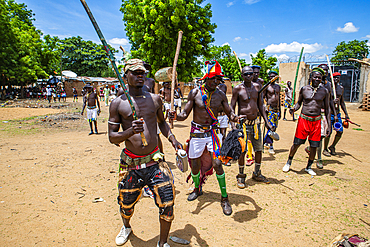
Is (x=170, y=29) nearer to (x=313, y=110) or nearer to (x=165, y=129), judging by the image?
(x=313, y=110)

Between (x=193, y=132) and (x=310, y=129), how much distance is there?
3.05 meters

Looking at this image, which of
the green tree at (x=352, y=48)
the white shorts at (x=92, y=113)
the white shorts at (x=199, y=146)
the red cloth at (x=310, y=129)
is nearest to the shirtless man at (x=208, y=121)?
the white shorts at (x=199, y=146)

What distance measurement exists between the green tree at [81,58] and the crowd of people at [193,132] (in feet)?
150

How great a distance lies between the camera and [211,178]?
5113mm

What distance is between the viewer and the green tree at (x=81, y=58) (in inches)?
1796

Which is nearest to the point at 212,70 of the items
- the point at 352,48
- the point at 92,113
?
the point at 92,113

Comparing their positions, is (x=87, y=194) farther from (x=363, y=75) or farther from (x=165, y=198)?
(x=363, y=75)

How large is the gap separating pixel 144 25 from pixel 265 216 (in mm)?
19257

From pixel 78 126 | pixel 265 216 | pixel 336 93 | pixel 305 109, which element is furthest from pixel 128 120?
pixel 78 126

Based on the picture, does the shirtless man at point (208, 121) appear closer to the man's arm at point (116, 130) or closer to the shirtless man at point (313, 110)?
the man's arm at point (116, 130)

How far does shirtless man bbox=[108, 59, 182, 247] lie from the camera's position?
2604 millimetres

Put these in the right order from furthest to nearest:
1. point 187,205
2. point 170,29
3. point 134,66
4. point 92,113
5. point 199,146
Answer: point 170,29 < point 92,113 < point 187,205 < point 199,146 < point 134,66

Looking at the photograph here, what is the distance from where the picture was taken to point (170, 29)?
18188mm

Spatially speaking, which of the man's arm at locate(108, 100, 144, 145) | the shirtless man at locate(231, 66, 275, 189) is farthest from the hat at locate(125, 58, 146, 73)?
the shirtless man at locate(231, 66, 275, 189)
